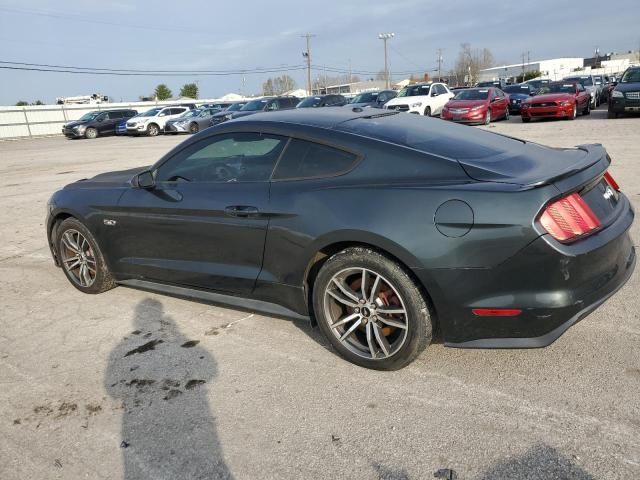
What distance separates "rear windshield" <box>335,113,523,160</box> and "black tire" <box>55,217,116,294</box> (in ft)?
8.33

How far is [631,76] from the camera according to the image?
18438mm

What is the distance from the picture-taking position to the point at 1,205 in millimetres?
9852

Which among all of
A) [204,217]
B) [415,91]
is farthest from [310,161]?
[415,91]

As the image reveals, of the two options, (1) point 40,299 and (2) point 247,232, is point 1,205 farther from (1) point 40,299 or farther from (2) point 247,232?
(2) point 247,232

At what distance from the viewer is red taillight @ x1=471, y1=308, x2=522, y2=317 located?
273cm

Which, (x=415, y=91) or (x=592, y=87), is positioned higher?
(x=415, y=91)

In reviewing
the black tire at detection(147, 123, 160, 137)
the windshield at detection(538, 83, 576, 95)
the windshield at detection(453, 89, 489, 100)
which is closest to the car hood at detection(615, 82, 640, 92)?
the windshield at detection(538, 83, 576, 95)

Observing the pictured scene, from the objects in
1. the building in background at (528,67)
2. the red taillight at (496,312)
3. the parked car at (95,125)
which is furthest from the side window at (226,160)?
the building in background at (528,67)

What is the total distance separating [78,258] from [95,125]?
98.5ft

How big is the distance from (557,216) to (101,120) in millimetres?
33709

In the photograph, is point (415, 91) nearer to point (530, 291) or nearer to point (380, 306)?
point (380, 306)

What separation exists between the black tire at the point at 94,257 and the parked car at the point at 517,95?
2445 centimetres

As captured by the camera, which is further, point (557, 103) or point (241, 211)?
point (557, 103)

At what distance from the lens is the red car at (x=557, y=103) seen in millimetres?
19125
